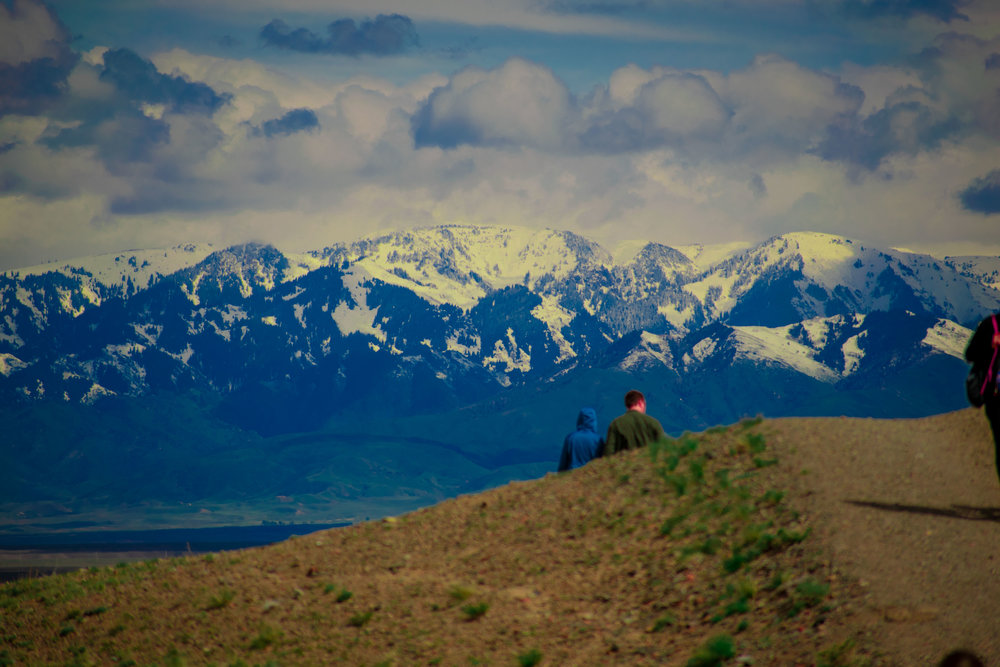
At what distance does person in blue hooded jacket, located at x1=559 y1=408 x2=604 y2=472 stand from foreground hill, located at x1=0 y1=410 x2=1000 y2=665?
1380 millimetres

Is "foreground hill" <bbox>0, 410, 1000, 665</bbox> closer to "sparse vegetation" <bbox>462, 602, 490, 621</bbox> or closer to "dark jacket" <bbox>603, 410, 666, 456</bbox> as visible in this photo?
"sparse vegetation" <bbox>462, 602, 490, 621</bbox>

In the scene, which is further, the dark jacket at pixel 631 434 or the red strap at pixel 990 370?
the dark jacket at pixel 631 434

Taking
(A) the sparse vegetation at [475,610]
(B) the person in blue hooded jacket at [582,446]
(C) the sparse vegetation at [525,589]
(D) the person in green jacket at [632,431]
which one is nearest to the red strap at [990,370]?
(C) the sparse vegetation at [525,589]

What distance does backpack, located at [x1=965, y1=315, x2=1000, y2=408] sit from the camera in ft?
72.2

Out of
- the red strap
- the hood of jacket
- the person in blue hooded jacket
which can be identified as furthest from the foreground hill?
the red strap

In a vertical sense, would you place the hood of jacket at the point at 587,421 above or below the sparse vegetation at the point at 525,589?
above

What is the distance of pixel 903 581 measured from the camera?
18.9m

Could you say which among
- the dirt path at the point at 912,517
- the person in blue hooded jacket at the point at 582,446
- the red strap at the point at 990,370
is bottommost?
the dirt path at the point at 912,517

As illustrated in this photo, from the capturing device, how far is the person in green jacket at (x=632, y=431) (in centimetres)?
2975

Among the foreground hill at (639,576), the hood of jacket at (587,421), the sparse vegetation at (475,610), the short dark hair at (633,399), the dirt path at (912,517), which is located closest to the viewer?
the dirt path at (912,517)

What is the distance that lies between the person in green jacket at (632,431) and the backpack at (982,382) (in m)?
9.12

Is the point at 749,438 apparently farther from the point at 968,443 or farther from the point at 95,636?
the point at 95,636

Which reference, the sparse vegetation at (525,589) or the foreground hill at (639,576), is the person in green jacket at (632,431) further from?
the sparse vegetation at (525,589)

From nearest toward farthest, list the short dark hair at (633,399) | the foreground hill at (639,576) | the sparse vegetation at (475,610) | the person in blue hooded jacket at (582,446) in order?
the foreground hill at (639,576), the sparse vegetation at (475,610), the short dark hair at (633,399), the person in blue hooded jacket at (582,446)
